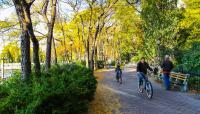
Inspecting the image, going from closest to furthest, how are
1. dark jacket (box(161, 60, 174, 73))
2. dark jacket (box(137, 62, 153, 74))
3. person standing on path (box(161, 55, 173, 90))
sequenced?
1. dark jacket (box(137, 62, 153, 74))
2. person standing on path (box(161, 55, 173, 90))
3. dark jacket (box(161, 60, 174, 73))

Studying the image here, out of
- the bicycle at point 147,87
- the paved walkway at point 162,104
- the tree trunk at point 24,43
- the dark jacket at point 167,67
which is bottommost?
the paved walkway at point 162,104

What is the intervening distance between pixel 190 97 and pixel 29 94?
1028 centimetres

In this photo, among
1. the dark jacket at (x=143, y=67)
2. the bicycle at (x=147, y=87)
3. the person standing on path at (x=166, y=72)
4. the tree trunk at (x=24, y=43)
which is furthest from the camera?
the person standing on path at (x=166, y=72)

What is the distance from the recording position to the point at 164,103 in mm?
13734

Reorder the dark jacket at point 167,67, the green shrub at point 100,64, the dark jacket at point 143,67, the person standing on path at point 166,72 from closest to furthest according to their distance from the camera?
1. the dark jacket at point 143,67
2. the person standing on path at point 166,72
3. the dark jacket at point 167,67
4. the green shrub at point 100,64

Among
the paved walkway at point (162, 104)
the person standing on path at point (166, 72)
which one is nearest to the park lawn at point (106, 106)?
the paved walkway at point (162, 104)

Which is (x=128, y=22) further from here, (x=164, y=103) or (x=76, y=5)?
(x=164, y=103)

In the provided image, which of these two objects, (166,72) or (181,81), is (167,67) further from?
(181,81)

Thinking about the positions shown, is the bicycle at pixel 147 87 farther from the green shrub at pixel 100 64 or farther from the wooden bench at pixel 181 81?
the green shrub at pixel 100 64

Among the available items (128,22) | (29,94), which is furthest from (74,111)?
(128,22)

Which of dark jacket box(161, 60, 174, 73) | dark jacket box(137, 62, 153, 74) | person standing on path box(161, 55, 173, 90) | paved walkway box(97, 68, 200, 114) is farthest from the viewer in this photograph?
dark jacket box(161, 60, 174, 73)

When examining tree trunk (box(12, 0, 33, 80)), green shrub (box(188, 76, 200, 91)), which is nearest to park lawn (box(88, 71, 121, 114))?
tree trunk (box(12, 0, 33, 80))

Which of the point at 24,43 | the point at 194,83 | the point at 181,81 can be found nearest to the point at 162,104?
the point at 24,43

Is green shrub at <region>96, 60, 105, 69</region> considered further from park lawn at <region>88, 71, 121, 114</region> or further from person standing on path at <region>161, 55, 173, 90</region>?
park lawn at <region>88, 71, 121, 114</region>
